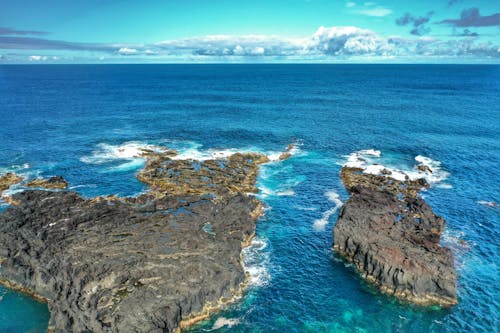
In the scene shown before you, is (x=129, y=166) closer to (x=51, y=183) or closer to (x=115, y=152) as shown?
(x=115, y=152)

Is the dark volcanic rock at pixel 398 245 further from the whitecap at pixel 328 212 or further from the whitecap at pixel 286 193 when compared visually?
the whitecap at pixel 286 193

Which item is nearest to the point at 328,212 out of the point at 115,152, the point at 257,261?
the point at 257,261

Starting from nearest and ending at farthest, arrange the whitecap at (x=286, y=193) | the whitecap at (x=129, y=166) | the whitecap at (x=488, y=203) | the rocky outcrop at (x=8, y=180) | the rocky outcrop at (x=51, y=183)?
the whitecap at (x=488, y=203) < the whitecap at (x=286, y=193) < the rocky outcrop at (x=51, y=183) < the rocky outcrop at (x=8, y=180) < the whitecap at (x=129, y=166)

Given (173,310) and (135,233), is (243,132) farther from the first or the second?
(173,310)

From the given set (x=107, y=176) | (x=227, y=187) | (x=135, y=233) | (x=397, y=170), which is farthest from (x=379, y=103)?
(x=135, y=233)

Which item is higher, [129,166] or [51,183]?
[51,183]

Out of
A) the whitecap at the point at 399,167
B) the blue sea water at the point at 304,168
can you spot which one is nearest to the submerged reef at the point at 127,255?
the blue sea water at the point at 304,168
